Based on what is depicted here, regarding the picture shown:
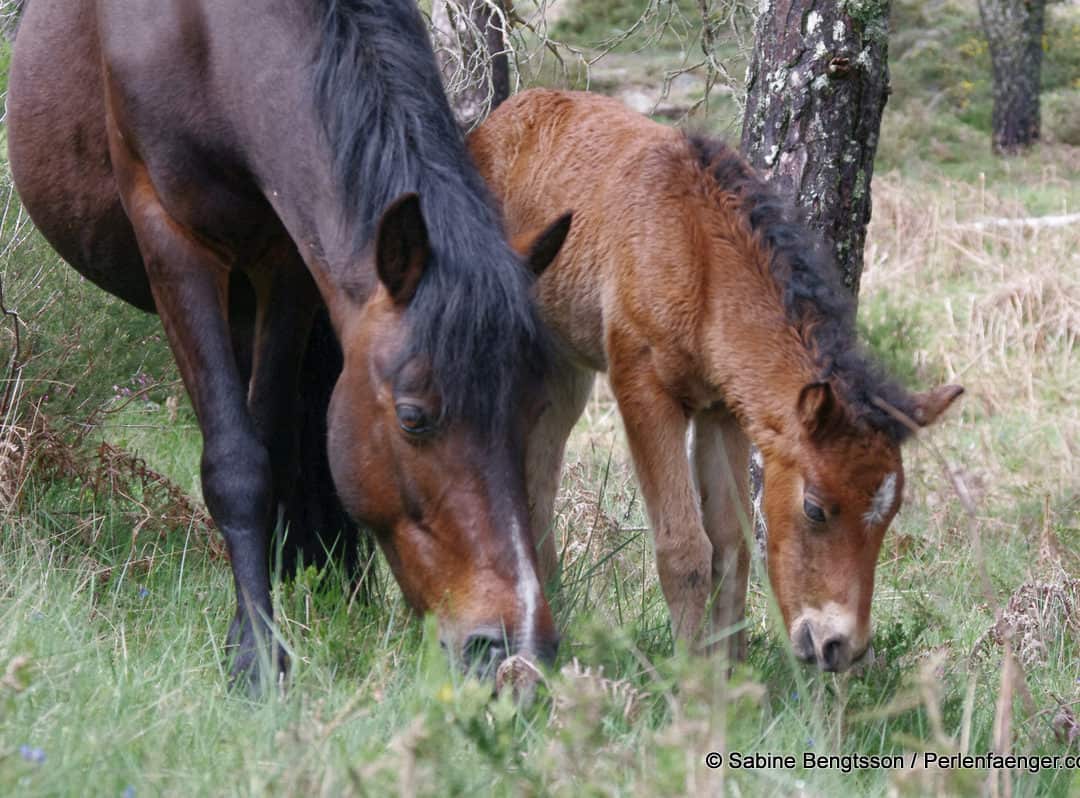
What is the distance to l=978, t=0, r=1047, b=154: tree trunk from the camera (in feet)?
63.4

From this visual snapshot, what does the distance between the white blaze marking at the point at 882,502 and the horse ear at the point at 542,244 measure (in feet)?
4.39

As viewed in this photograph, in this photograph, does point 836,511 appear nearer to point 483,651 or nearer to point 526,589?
point 526,589

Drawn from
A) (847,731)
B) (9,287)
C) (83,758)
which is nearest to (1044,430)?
(847,731)

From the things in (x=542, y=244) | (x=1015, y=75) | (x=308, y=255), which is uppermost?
(x=542, y=244)

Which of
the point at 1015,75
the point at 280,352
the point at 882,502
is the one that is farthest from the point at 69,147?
the point at 1015,75

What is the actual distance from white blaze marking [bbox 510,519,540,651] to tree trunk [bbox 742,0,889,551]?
2.37 meters

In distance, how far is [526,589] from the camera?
3.13 metres

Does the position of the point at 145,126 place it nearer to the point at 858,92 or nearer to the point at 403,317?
the point at 403,317

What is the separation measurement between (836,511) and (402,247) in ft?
5.64

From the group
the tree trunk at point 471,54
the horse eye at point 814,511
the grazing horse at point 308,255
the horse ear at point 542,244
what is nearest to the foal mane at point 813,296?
the horse eye at point 814,511

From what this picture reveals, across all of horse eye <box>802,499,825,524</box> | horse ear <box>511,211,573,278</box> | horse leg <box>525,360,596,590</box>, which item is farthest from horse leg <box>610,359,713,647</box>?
horse ear <box>511,211,573,278</box>

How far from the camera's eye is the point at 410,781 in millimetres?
1981

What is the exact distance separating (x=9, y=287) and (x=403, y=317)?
283 centimetres

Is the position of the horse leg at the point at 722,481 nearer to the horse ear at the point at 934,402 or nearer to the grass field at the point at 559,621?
the grass field at the point at 559,621
